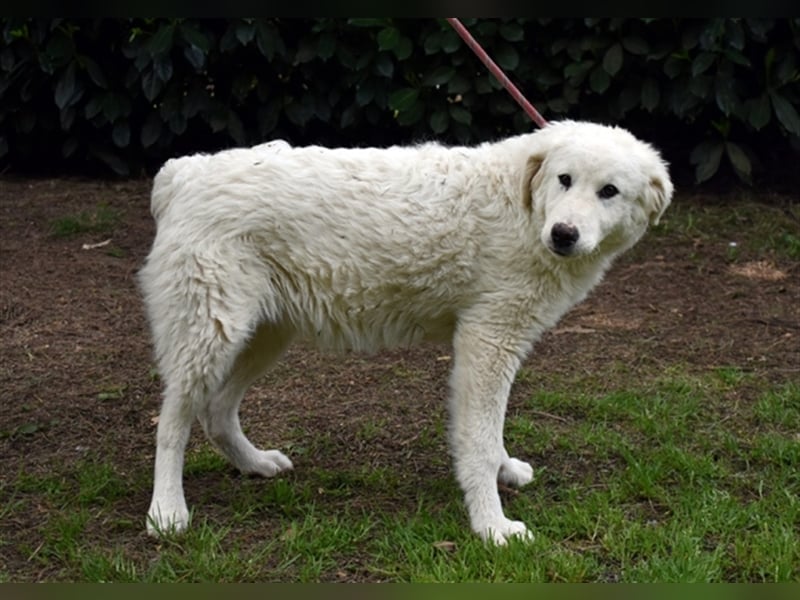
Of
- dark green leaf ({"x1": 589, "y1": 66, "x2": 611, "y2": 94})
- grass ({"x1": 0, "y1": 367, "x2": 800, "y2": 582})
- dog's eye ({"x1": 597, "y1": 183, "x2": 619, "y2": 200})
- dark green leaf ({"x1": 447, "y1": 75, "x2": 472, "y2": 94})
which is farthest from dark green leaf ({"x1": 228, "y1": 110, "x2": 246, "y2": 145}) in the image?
dog's eye ({"x1": 597, "y1": 183, "x2": 619, "y2": 200})

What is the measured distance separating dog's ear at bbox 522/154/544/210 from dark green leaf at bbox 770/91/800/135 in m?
4.43

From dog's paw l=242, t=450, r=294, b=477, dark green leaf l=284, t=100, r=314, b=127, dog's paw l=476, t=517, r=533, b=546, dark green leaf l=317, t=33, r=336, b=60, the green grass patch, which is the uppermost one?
dark green leaf l=317, t=33, r=336, b=60

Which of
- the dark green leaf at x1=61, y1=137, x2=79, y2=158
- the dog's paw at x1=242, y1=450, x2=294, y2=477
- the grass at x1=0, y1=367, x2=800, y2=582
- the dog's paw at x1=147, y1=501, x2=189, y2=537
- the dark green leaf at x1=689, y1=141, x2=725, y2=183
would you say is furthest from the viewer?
the dark green leaf at x1=61, y1=137, x2=79, y2=158

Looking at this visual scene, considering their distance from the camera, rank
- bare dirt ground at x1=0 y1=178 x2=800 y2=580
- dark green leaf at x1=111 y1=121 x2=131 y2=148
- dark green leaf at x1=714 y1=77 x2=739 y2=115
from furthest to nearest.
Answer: dark green leaf at x1=111 y1=121 x2=131 y2=148
dark green leaf at x1=714 y1=77 x2=739 y2=115
bare dirt ground at x1=0 y1=178 x2=800 y2=580

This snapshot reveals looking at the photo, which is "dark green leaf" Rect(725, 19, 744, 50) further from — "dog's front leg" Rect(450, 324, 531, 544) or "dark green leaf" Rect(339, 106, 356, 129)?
"dog's front leg" Rect(450, 324, 531, 544)

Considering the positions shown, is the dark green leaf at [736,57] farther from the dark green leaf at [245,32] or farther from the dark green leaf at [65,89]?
the dark green leaf at [65,89]

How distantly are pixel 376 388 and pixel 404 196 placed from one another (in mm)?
1639

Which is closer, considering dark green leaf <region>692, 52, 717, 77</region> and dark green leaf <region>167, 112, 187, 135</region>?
dark green leaf <region>692, 52, 717, 77</region>

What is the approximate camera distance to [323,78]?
848cm

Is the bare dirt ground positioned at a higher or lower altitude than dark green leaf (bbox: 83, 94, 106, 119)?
lower

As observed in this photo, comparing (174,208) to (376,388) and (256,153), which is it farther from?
(376,388)

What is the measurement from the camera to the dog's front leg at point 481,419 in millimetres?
4184

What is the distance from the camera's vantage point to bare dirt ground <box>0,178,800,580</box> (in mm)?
5094

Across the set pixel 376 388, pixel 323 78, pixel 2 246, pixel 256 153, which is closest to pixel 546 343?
pixel 376 388
